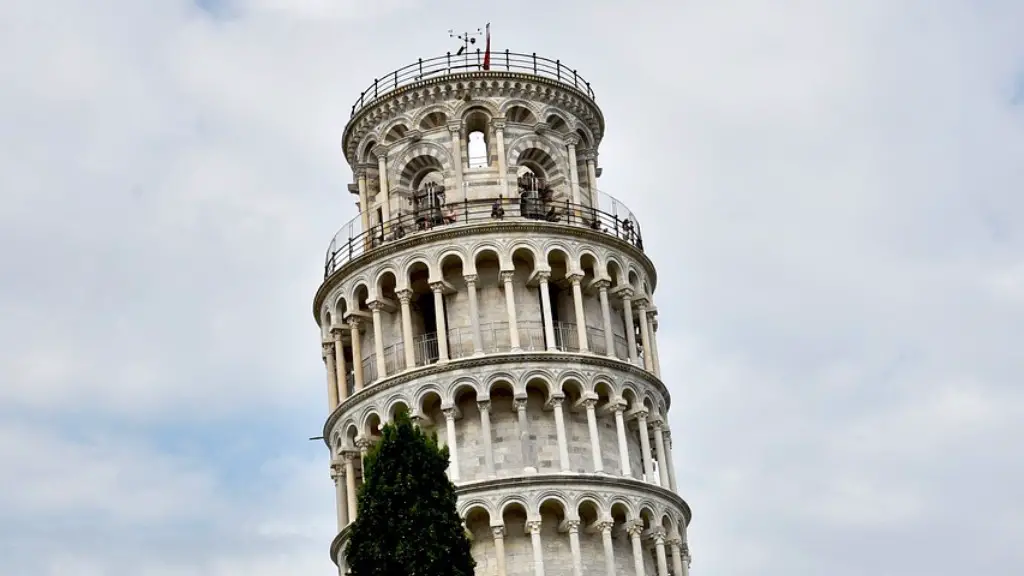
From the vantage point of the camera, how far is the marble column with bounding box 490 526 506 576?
60469 millimetres

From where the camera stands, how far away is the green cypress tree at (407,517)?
1880 inches

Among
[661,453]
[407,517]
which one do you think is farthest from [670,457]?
[407,517]

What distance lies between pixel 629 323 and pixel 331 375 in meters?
11.1

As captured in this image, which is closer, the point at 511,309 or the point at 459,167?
the point at 511,309

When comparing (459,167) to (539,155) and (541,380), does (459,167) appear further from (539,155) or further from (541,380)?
(541,380)

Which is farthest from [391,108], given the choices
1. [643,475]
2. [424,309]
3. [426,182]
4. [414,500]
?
[414,500]

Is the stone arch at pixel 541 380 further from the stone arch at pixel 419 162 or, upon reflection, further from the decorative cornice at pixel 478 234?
the stone arch at pixel 419 162

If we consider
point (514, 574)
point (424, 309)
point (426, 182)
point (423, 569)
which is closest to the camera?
point (423, 569)

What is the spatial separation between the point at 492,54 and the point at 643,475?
18.4 meters

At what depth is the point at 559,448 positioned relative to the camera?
62281mm

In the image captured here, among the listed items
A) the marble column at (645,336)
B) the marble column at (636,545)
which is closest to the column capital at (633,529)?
the marble column at (636,545)

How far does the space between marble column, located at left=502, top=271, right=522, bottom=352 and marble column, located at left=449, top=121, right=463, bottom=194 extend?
5.06 m

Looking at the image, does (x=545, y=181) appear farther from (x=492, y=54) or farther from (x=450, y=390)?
(x=450, y=390)

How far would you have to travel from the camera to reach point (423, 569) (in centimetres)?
4753
